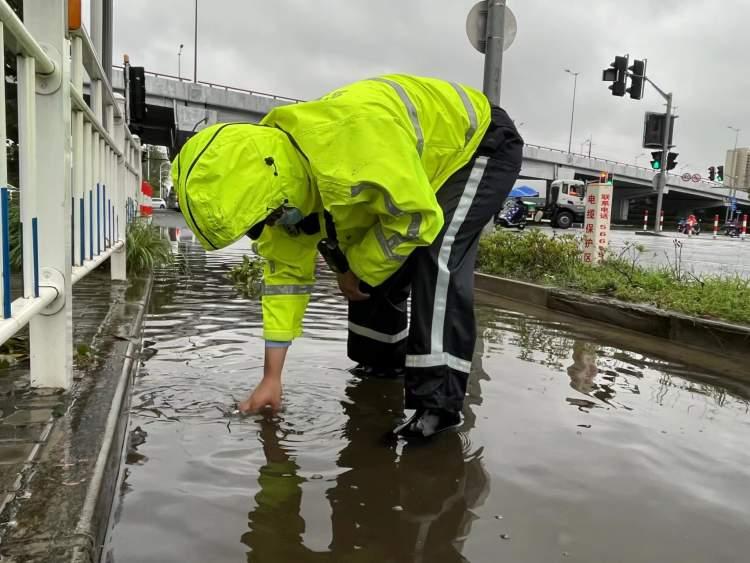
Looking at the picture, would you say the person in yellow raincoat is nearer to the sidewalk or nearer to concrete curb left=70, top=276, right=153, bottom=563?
concrete curb left=70, top=276, right=153, bottom=563

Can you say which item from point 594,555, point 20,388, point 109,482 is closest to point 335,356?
point 20,388

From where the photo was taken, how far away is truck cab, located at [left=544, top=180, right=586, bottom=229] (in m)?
28.7

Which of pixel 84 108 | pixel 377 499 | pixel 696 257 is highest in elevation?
pixel 84 108

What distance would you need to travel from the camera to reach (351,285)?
274 centimetres

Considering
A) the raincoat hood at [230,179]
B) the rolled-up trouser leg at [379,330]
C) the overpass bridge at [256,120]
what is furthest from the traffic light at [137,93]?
the raincoat hood at [230,179]

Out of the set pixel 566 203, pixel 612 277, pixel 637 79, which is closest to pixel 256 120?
pixel 566 203

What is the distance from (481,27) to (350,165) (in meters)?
5.78

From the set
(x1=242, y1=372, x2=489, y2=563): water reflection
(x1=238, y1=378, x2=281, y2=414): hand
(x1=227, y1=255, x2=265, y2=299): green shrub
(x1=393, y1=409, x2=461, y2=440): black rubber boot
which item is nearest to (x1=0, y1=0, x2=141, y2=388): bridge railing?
(x1=238, y1=378, x2=281, y2=414): hand

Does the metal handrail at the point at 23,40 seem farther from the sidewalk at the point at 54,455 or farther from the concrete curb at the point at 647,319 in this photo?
the concrete curb at the point at 647,319

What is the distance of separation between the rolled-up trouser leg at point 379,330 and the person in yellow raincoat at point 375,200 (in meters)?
0.12

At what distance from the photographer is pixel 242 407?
2594mm

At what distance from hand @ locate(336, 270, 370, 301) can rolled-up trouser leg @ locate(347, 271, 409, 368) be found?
22cm

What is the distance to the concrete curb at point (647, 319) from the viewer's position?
4.23m

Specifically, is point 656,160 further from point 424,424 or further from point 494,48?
point 424,424
